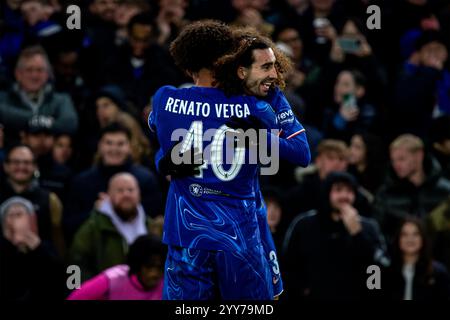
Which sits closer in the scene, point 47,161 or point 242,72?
point 242,72

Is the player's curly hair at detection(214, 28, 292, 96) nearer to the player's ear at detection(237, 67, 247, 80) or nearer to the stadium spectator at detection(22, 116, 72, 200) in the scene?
the player's ear at detection(237, 67, 247, 80)

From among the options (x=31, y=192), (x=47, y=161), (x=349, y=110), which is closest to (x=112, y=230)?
(x=31, y=192)

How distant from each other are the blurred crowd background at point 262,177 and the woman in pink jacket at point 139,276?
0.04 ft

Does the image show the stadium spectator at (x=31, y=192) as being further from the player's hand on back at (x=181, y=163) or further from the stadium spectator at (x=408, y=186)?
the player's hand on back at (x=181, y=163)

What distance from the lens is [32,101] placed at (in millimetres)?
12383

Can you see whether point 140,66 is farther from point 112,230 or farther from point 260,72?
point 260,72

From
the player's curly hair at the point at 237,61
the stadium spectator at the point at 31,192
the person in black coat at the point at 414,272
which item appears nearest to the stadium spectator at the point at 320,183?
the person in black coat at the point at 414,272

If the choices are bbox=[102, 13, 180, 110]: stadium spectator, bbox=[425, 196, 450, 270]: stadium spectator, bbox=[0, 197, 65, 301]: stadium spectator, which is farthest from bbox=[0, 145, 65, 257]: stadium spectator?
bbox=[425, 196, 450, 270]: stadium spectator

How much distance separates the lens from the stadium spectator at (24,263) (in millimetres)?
10406

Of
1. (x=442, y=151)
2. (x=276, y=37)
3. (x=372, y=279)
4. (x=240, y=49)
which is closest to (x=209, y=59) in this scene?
(x=240, y=49)

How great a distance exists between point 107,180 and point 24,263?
135cm

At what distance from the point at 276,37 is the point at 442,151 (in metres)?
2.54

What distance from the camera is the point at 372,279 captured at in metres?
10.7

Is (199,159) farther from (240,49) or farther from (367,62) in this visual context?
(367,62)
